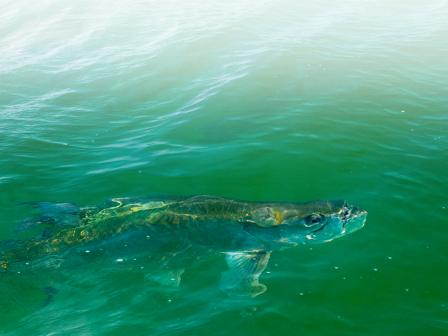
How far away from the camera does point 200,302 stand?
421 cm

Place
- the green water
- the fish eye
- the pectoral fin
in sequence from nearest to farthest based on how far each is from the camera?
the green water
the pectoral fin
the fish eye

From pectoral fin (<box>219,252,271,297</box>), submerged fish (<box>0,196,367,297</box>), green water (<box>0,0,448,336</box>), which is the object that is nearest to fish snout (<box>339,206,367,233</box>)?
Result: submerged fish (<box>0,196,367,297</box>)

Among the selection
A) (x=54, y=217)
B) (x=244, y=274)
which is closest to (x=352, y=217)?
(x=244, y=274)

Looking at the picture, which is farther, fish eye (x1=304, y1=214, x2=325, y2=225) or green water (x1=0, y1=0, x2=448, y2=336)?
fish eye (x1=304, y1=214, x2=325, y2=225)

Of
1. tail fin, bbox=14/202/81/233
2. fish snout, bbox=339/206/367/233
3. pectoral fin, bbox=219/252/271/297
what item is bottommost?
pectoral fin, bbox=219/252/271/297

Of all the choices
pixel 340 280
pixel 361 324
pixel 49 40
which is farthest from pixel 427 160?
pixel 49 40

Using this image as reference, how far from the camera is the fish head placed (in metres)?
4.68

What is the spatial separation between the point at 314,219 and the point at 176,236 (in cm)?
164

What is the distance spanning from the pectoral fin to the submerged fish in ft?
0.04

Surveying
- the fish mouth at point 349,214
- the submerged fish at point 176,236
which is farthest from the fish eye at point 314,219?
the fish mouth at point 349,214

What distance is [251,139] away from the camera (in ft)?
23.7

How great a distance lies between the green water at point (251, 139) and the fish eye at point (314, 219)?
32 centimetres

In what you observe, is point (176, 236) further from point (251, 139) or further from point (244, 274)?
point (251, 139)

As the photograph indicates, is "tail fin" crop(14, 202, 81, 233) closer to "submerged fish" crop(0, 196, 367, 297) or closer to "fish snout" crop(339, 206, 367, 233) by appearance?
"submerged fish" crop(0, 196, 367, 297)
